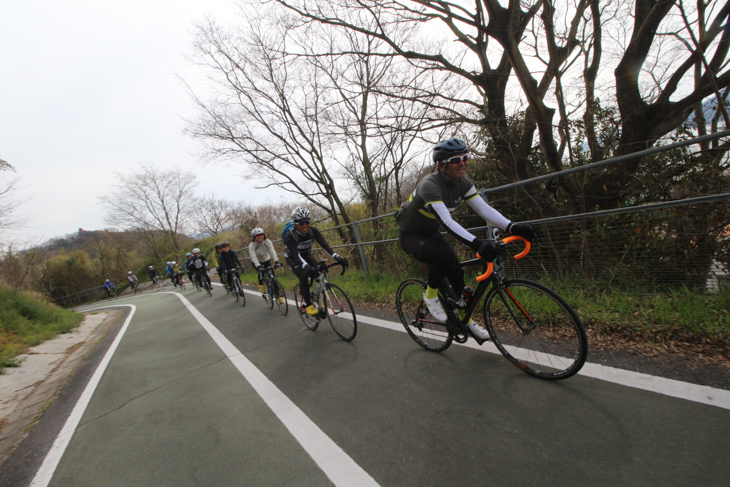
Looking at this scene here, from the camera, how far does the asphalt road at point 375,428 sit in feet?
5.88

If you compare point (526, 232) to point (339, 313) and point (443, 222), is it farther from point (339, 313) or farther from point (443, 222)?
point (339, 313)

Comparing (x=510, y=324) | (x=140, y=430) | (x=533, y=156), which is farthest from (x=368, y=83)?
(x=140, y=430)

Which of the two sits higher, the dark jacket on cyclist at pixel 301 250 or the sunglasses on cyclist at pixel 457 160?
the sunglasses on cyclist at pixel 457 160

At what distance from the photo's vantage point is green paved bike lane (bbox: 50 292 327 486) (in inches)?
88.9

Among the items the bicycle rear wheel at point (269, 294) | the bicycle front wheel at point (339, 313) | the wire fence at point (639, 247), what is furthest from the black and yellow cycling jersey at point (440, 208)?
the bicycle rear wheel at point (269, 294)

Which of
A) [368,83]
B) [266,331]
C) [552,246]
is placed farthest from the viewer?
[368,83]

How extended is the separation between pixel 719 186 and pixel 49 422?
314 inches

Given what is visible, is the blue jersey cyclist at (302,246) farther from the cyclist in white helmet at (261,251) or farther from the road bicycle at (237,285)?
the road bicycle at (237,285)

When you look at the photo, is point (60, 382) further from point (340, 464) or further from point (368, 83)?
point (368, 83)

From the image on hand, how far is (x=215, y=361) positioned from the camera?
469 centimetres

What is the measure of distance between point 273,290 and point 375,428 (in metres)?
5.45

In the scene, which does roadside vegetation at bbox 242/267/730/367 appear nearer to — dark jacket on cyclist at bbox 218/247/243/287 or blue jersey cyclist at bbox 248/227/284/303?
blue jersey cyclist at bbox 248/227/284/303

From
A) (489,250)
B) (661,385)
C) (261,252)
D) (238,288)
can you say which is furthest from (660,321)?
(238,288)

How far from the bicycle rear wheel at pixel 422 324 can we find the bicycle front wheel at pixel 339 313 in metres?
0.88
